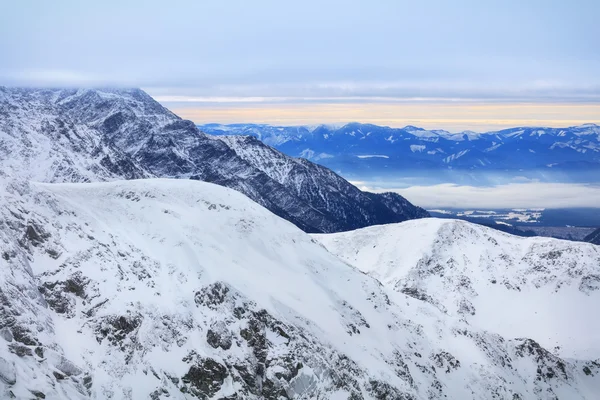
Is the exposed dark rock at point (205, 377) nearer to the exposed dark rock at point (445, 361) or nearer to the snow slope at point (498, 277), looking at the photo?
the exposed dark rock at point (445, 361)

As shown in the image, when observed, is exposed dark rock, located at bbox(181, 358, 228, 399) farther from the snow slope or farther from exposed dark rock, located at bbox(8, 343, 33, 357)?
the snow slope

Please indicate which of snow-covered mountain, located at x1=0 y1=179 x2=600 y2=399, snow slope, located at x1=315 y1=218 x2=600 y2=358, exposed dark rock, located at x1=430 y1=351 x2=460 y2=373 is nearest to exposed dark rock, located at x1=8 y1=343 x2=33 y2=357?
snow-covered mountain, located at x1=0 y1=179 x2=600 y2=399

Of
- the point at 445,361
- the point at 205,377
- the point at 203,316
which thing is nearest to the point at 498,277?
the point at 445,361

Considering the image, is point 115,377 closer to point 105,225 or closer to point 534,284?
point 105,225

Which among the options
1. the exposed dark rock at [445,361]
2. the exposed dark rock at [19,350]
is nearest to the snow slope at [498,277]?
the exposed dark rock at [445,361]

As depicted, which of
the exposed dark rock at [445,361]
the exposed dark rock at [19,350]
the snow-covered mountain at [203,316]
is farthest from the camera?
the exposed dark rock at [445,361]

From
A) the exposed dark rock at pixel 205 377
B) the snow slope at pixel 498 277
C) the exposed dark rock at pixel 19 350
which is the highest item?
the exposed dark rock at pixel 19 350

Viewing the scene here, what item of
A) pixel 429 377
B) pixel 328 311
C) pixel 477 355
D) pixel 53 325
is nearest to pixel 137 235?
pixel 53 325

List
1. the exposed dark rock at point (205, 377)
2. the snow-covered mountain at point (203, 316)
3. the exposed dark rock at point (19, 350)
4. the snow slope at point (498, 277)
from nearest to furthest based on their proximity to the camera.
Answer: the exposed dark rock at point (19, 350)
the snow-covered mountain at point (203, 316)
the exposed dark rock at point (205, 377)
the snow slope at point (498, 277)
